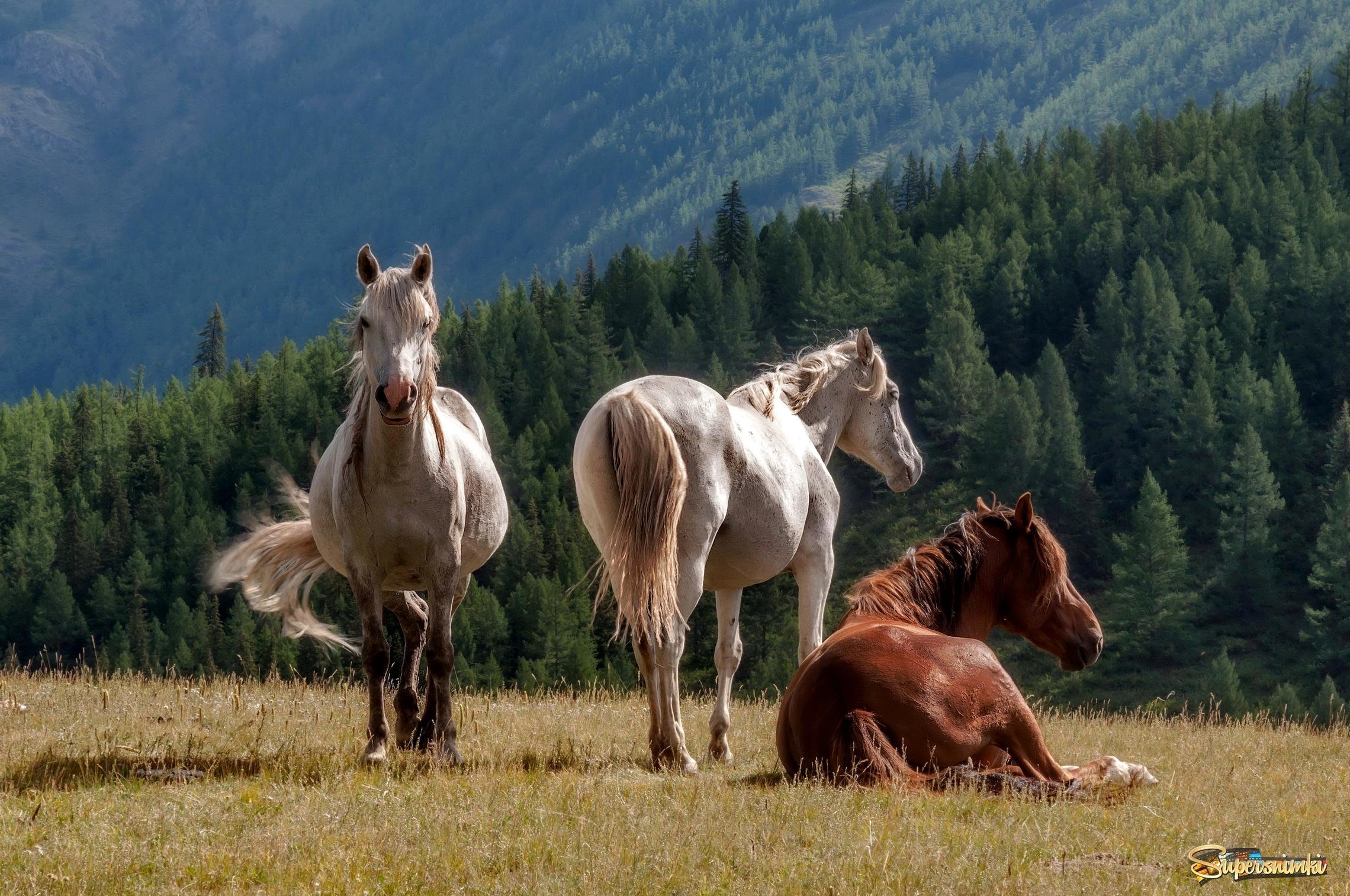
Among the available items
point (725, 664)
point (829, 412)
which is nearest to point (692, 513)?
point (725, 664)

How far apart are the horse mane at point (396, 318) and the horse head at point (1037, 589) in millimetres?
3352

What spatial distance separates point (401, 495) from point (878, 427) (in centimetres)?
491

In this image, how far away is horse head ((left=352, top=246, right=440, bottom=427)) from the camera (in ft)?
24.0

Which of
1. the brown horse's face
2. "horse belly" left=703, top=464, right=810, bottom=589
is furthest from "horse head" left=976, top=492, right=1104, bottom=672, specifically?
"horse belly" left=703, top=464, right=810, bottom=589

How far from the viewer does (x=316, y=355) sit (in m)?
137

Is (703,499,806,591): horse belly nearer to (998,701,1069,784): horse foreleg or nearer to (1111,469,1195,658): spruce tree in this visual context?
→ (998,701,1069,784): horse foreleg

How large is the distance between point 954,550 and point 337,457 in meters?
3.79

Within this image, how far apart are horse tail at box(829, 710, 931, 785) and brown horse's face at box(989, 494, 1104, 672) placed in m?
1.98

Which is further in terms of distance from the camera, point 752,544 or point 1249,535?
point 1249,535

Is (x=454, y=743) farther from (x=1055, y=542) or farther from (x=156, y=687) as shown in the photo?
(x=156, y=687)

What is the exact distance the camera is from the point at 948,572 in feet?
27.2

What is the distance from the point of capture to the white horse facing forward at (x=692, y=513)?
8016 mm

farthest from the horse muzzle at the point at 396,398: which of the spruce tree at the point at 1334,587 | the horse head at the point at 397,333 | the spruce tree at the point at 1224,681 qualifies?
the spruce tree at the point at 1334,587

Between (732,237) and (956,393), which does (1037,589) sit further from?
(732,237)
